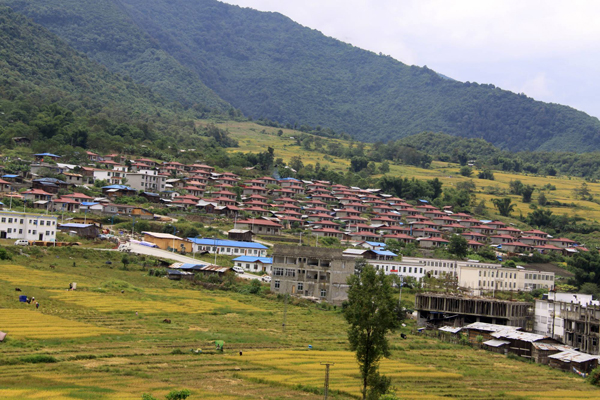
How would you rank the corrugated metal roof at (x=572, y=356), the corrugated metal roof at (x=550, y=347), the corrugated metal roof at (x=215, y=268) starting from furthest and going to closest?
the corrugated metal roof at (x=215, y=268) < the corrugated metal roof at (x=550, y=347) < the corrugated metal roof at (x=572, y=356)

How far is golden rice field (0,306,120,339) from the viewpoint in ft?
108

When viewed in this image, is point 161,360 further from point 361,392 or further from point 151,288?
point 151,288

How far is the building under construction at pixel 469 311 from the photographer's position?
177 feet

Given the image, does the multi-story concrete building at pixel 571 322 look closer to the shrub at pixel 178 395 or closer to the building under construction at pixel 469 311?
the building under construction at pixel 469 311

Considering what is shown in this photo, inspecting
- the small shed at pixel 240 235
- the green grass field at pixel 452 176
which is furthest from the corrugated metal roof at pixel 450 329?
the green grass field at pixel 452 176

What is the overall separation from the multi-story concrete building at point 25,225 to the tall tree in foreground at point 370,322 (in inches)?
1519

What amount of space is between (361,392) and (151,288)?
25616mm

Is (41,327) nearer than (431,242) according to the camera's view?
Yes

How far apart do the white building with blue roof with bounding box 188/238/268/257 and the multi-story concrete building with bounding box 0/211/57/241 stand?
46.6 ft

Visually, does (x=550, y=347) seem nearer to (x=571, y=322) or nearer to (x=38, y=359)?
(x=571, y=322)

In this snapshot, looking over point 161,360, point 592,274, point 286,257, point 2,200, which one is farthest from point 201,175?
point 161,360

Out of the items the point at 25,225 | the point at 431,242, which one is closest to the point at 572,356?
the point at 431,242

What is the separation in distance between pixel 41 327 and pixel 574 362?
3060cm

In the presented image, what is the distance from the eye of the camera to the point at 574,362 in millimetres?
41594
